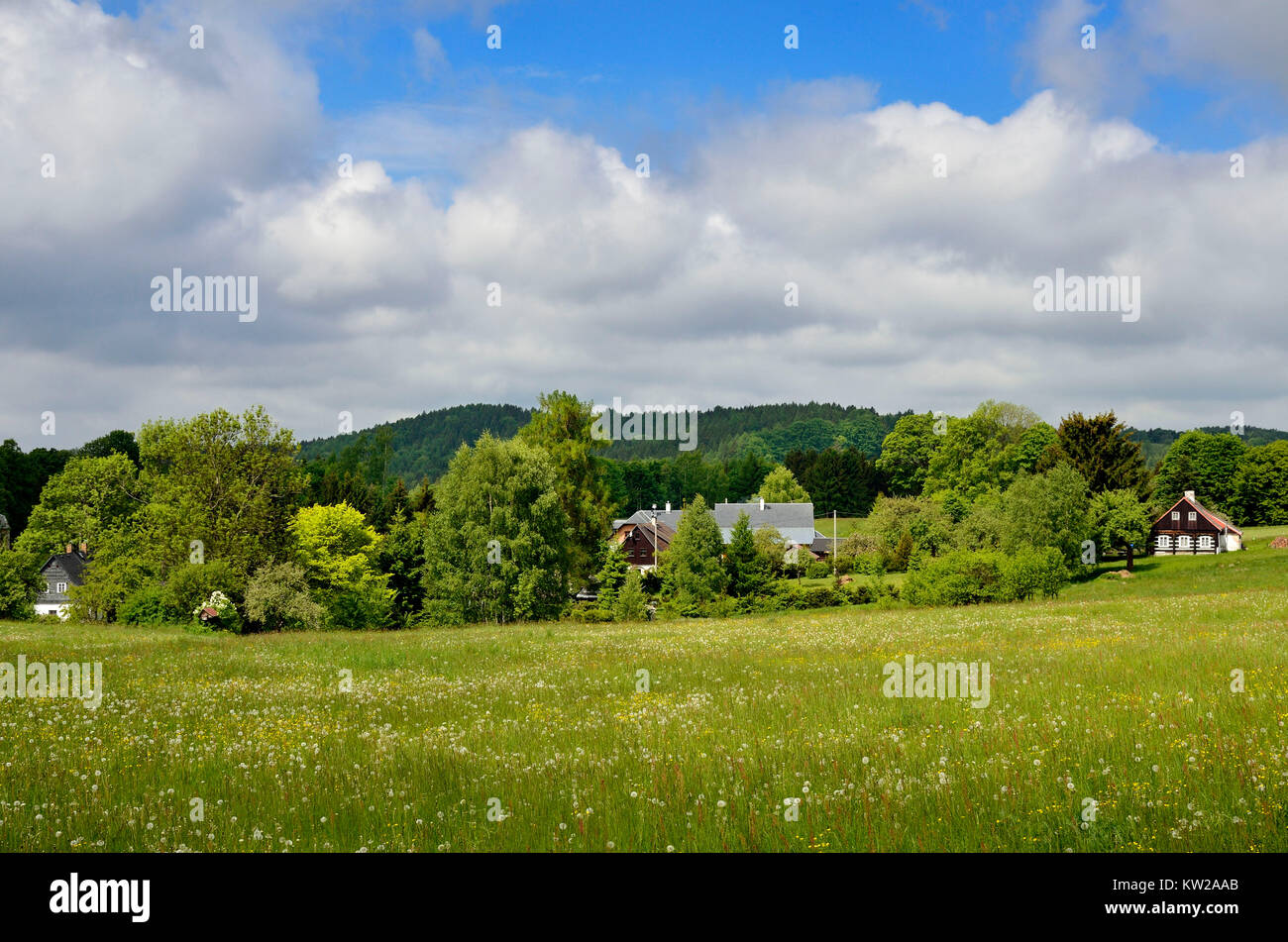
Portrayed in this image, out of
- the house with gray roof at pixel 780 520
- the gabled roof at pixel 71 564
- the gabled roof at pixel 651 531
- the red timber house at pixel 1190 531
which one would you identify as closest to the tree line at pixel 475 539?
the gabled roof at pixel 71 564

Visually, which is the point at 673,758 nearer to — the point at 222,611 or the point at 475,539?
the point at 222,611

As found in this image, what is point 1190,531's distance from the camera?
98.7 m

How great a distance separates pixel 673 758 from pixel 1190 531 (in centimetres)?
10992

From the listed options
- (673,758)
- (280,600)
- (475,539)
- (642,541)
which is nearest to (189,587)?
(280,600)

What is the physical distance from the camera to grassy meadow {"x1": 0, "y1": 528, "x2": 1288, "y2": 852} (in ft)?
22.8

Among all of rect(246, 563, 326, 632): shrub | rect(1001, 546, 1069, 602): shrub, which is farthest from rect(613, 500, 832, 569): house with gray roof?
rect(1001, 546, 1069, 602): shrub

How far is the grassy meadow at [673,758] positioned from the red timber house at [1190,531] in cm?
9290

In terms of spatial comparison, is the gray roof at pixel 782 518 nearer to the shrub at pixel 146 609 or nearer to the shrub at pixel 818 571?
the shrub at pixel 818 571

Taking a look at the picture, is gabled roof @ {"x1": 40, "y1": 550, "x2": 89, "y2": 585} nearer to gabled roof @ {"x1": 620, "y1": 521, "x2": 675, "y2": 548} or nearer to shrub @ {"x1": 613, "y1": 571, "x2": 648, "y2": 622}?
gabled roof @ {"x1": 620, "y1": 521, "x2": 675, "y2": 548}

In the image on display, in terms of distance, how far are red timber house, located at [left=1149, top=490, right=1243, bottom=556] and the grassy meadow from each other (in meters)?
92.9

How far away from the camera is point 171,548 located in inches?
1885
